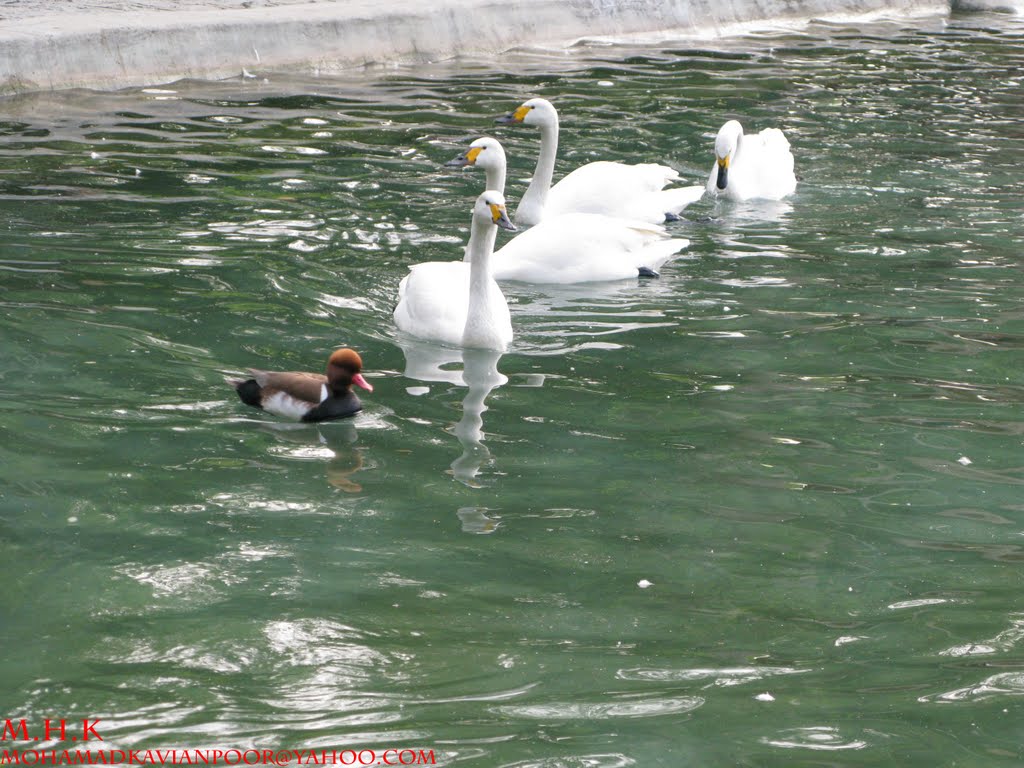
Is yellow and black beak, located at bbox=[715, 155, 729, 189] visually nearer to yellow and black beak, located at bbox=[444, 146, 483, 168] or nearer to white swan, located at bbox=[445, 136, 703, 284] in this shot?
white swan, located at bbox=[445, 136, 703, 284]

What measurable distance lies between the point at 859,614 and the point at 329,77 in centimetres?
1214

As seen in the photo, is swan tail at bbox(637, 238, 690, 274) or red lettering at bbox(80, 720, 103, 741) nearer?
red lettering at bbox(80, 720, 103, 741)

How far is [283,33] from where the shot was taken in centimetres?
1573

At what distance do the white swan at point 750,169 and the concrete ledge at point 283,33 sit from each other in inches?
244

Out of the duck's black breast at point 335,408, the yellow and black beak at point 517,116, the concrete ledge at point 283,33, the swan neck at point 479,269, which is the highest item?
the concrete ledge at point 283,33

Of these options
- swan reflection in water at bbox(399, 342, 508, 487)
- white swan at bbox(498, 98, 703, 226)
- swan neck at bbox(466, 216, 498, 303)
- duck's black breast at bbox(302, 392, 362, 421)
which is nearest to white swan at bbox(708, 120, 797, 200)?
white swan at bbox(498, 98, 703, 226)

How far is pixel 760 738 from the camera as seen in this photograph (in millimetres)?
3840

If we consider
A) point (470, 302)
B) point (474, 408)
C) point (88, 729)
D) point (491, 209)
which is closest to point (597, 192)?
point (491, 209)

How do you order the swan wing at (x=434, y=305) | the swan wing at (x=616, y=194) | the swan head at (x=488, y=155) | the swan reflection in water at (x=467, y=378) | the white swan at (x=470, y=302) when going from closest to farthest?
the swan reflection in water at (x=467, y=378)
the white swan at (x=470, y=302)
the swan wing at (x=434, y=305)
the swan head at (x=488, y=155)
the swan wing at (x=616, y=194)

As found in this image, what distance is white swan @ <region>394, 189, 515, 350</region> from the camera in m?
7.48

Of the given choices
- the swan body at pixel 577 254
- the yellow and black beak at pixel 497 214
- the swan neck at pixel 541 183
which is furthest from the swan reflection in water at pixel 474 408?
the swan neck at pixel 541 183

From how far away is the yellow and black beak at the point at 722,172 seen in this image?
11000 millimetres

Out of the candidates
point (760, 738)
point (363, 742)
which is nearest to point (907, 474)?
point (760, 738)

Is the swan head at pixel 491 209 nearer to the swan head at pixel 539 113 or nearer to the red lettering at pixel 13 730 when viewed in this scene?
the swan head at pixel 539 113
